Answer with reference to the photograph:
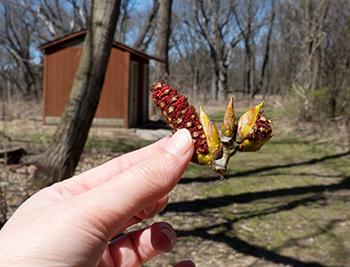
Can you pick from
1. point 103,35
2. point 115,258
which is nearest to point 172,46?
point 103,35

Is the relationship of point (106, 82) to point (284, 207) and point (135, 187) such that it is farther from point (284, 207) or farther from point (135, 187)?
point (135, 187)

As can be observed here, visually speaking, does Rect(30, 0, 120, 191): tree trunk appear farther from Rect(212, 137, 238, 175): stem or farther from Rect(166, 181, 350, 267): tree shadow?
Rect(212, 137, 238, 175): stem

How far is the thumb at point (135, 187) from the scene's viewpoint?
1.37 m

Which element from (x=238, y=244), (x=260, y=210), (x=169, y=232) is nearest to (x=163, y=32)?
(x=260, y=210)

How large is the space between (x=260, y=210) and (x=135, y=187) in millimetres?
6079

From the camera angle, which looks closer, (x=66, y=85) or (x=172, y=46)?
(x=66, y=85)

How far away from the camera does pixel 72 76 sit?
55.4ft

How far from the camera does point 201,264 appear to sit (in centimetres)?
524

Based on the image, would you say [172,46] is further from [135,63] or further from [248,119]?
[248,119]

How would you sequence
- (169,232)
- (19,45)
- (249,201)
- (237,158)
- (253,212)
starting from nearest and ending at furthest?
(169,232) → (253,212) → (249,201) → (237,158) → (19,45)

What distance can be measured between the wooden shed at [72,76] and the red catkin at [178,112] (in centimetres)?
1541

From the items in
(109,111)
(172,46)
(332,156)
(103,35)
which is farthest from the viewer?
(172,46)

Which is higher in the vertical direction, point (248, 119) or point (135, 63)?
point (135, 63)

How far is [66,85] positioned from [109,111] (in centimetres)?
185
